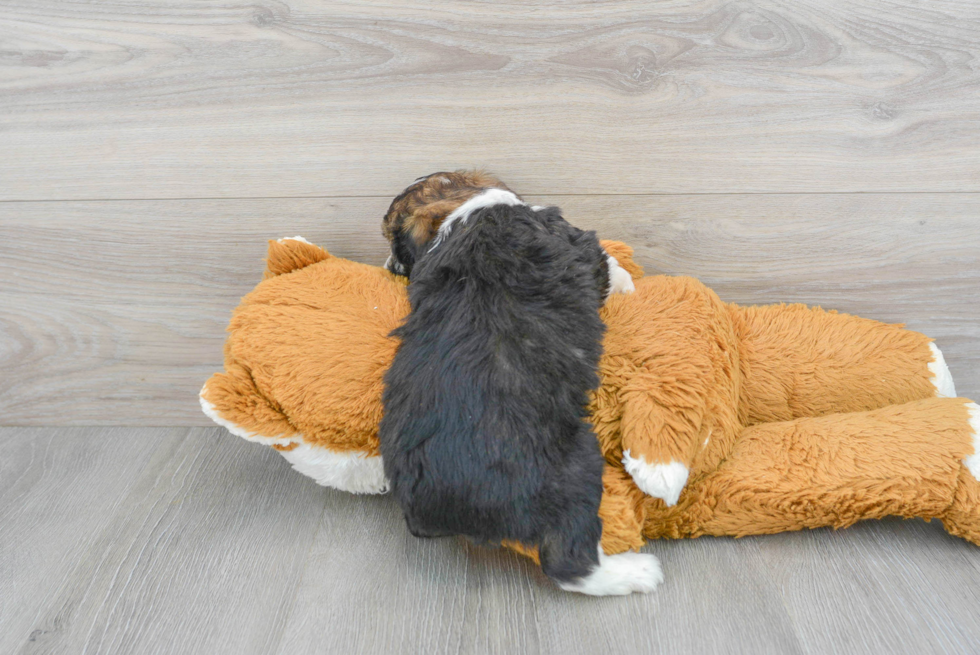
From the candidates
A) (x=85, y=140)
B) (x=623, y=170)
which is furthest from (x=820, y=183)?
(x=85, y=140)

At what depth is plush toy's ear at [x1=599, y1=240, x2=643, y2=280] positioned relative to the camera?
106cm

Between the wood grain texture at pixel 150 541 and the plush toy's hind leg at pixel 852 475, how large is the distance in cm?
66

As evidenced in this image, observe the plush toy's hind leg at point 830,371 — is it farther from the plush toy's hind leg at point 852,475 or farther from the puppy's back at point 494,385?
the puppy's back at point 494,385

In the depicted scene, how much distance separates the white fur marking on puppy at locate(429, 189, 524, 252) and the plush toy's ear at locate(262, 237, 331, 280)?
0.27m

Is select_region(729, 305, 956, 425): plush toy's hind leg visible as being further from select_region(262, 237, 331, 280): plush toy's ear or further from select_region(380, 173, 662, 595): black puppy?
select_region(262, 237, 331, 280): plush toy's ear

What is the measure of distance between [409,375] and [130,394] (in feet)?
2.64

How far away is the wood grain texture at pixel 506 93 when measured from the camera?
3.40 ft

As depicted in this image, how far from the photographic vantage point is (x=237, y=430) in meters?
0.92

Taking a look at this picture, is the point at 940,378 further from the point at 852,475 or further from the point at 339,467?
the point at 339,467

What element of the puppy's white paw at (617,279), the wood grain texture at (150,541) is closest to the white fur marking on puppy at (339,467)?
the wood grain texture at (150,541)

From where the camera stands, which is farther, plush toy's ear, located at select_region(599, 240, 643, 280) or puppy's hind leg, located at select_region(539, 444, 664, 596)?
plush toy's ear, located at select_region(599, 240, 643, 280)

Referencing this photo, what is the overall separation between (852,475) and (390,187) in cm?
87

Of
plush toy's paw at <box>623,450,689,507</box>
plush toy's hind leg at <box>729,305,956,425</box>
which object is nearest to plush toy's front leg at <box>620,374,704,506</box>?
plush toy's paw at <box>623,450,689,507</box>

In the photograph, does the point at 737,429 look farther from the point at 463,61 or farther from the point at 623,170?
the point at 463,61
